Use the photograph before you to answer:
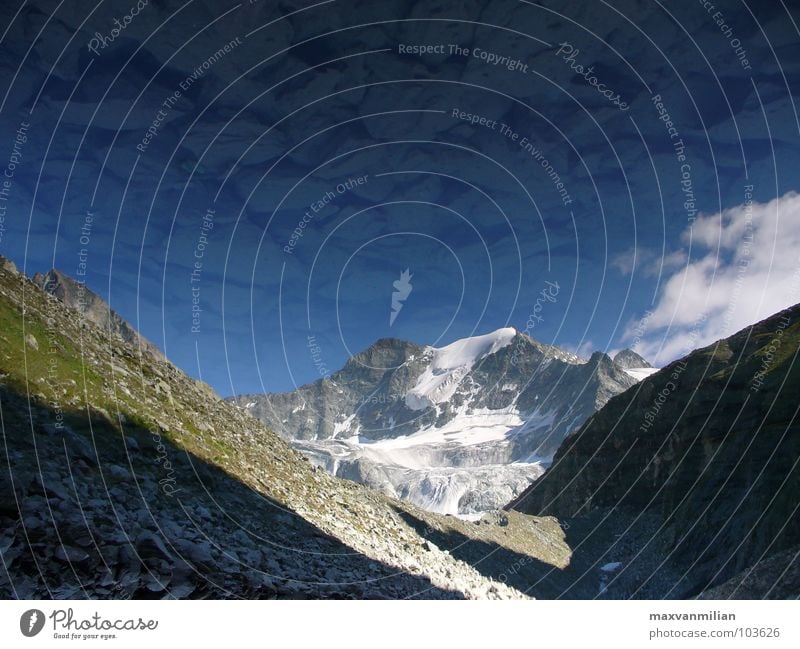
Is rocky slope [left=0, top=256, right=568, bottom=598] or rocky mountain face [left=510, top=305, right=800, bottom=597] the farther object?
rocky mountain face [left=510, top=305, right=800, bottom=597]

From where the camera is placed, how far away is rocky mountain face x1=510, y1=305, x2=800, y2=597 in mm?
52000

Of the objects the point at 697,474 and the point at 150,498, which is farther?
the point at 697,474

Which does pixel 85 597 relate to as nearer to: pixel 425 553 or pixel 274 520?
pixel 274 520

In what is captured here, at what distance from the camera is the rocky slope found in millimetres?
12953

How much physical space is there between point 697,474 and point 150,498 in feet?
291

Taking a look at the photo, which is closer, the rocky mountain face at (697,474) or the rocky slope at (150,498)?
the rocky slope at (150,498)

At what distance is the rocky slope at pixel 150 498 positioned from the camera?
13.0m

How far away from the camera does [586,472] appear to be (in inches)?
4500

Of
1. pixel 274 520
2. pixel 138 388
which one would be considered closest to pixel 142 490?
pixel 274 520

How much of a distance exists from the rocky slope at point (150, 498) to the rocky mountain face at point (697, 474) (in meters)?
22.9

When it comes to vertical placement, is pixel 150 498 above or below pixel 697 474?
above

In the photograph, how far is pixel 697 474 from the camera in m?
80.4

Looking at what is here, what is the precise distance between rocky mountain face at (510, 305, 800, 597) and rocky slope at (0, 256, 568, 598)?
75.1 feet

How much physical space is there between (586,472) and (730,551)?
6476 centimetres
